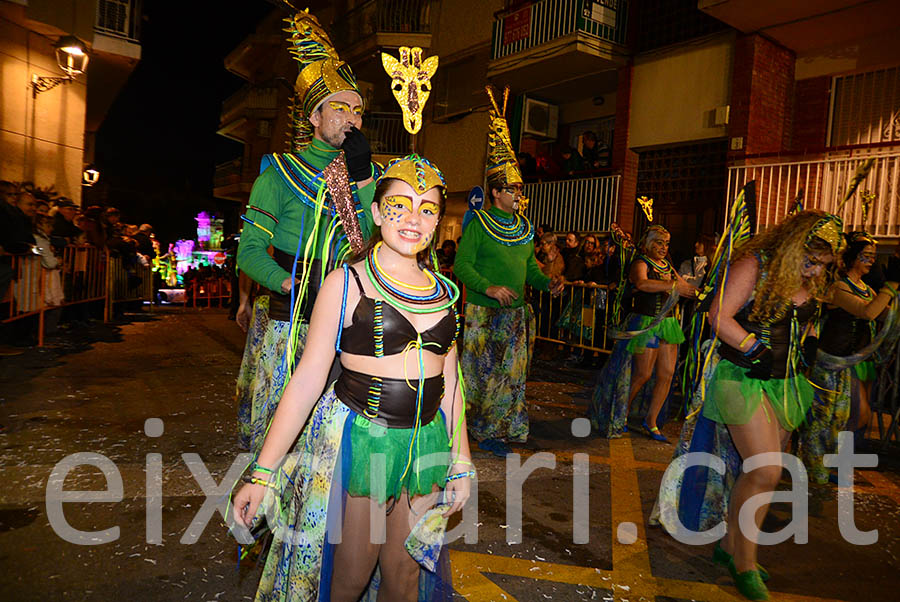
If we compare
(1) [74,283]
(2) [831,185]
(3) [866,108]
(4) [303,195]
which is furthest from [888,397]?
(1) [74,283]

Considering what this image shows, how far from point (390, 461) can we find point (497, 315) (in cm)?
336

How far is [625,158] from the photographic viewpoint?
13.3 metres

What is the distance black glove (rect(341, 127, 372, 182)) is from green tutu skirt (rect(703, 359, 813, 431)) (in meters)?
2.21

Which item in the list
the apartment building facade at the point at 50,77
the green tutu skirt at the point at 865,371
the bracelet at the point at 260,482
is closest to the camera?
the bracelet at the point at 260,482

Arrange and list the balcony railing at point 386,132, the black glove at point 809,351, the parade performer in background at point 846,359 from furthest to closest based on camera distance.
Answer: the balcony railing at point 386,132 < the parade performer in background at point 846,359 < the black glove at point 809,351

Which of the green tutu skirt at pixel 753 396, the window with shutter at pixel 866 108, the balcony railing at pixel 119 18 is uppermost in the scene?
the balcony railing at pixel 119 18

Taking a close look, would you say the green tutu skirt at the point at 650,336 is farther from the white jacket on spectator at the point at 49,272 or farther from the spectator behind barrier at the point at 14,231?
the white jacket on spectator at the point at 49,272

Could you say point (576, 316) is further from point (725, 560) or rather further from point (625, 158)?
point (725, 560)

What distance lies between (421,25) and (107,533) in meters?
18.5

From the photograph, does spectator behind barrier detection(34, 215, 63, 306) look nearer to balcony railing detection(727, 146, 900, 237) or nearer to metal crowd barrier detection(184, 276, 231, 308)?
metal crowd barrier detection(184, 276, 231, 308)

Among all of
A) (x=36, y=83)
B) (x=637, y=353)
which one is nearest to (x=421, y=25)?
(x=36, y=83)

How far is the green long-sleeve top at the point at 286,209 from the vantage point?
9.96ft

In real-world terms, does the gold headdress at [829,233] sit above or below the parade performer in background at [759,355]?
above

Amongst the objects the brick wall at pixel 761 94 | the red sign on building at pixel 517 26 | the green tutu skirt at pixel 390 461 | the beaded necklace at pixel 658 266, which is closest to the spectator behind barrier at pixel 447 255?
the red sign on building at pixel 517 26
